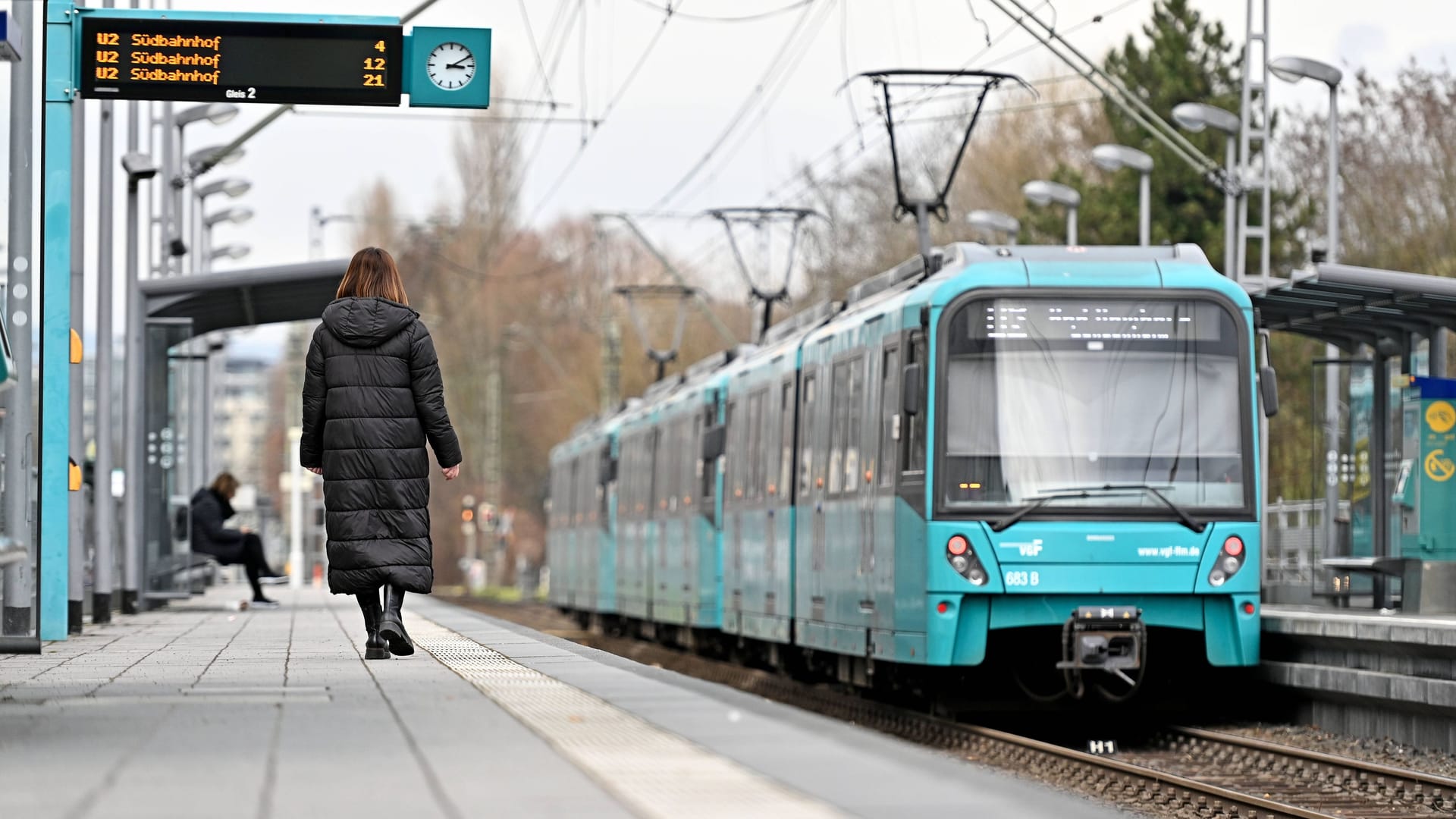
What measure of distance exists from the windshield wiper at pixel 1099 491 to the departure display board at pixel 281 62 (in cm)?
576

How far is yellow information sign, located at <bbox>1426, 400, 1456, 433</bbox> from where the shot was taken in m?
18.2

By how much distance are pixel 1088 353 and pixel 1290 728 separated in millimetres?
3100

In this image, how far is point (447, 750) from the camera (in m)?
6.88

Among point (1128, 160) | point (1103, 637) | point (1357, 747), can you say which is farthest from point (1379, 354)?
point (1128, 160)

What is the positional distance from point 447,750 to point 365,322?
4424mm

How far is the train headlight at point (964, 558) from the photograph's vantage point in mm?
14906

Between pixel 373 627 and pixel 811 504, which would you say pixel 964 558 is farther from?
pixel 373 627

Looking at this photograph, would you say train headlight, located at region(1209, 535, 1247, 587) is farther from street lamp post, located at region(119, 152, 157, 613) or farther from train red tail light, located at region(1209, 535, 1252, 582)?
street lamp post, located at region(119, 152, 157, 613)

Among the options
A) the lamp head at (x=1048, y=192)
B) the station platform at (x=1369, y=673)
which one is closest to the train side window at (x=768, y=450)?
the station platform at (x=1369, y=673)

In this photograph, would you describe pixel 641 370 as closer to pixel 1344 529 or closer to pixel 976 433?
pixel 1344 529

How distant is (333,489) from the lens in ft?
35.9

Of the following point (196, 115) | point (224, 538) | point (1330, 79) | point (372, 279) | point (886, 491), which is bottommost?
point (224, 538)

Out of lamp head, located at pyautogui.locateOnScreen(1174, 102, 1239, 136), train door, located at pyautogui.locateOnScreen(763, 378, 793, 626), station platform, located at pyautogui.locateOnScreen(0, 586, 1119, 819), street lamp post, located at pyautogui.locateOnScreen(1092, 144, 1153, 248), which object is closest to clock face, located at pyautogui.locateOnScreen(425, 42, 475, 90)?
train door, located at pyautogui.locateOnScreen(763, 378, 793, 626)

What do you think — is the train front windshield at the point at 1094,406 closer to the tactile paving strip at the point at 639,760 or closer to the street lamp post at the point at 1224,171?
the tactile paving strip at the point at 639,760
